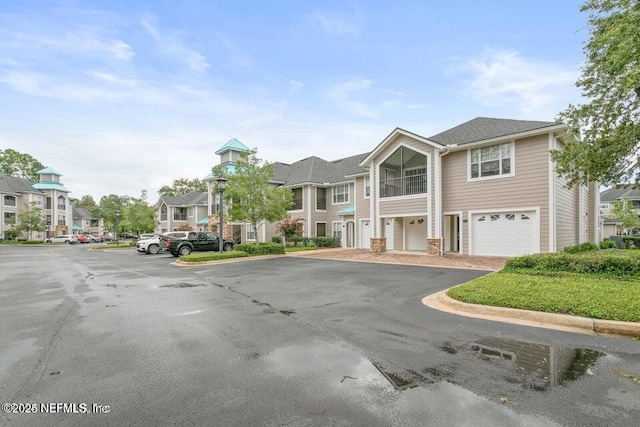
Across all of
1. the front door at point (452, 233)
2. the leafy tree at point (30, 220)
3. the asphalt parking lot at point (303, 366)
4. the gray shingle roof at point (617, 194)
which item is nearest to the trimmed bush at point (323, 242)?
the front door at point (452, 233)

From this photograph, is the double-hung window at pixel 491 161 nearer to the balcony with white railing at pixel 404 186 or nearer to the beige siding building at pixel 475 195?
the beige siding building at pixel 475 195

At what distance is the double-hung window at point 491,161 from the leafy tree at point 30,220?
54.5 metres

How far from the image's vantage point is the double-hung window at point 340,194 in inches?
1039

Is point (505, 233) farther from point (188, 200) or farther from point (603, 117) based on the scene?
point (188, 200)

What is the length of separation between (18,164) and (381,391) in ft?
283

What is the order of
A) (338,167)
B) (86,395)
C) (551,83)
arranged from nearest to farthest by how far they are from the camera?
(86,395)
(551,83)
(338,167)

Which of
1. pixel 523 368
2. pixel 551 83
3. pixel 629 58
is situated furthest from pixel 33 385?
pixel 551 83

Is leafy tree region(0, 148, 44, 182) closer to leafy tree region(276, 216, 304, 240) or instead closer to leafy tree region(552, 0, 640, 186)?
leafy tree region(276, 216, 304, 240)

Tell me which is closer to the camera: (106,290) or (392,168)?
(106,290)

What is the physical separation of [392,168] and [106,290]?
16352 millimetres

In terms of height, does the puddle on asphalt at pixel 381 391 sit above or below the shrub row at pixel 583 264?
below

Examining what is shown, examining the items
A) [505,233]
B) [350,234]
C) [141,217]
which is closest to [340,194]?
[350,234]

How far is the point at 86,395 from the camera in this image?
3.14 meters

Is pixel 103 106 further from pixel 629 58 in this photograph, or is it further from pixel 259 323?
pixel 629 58
